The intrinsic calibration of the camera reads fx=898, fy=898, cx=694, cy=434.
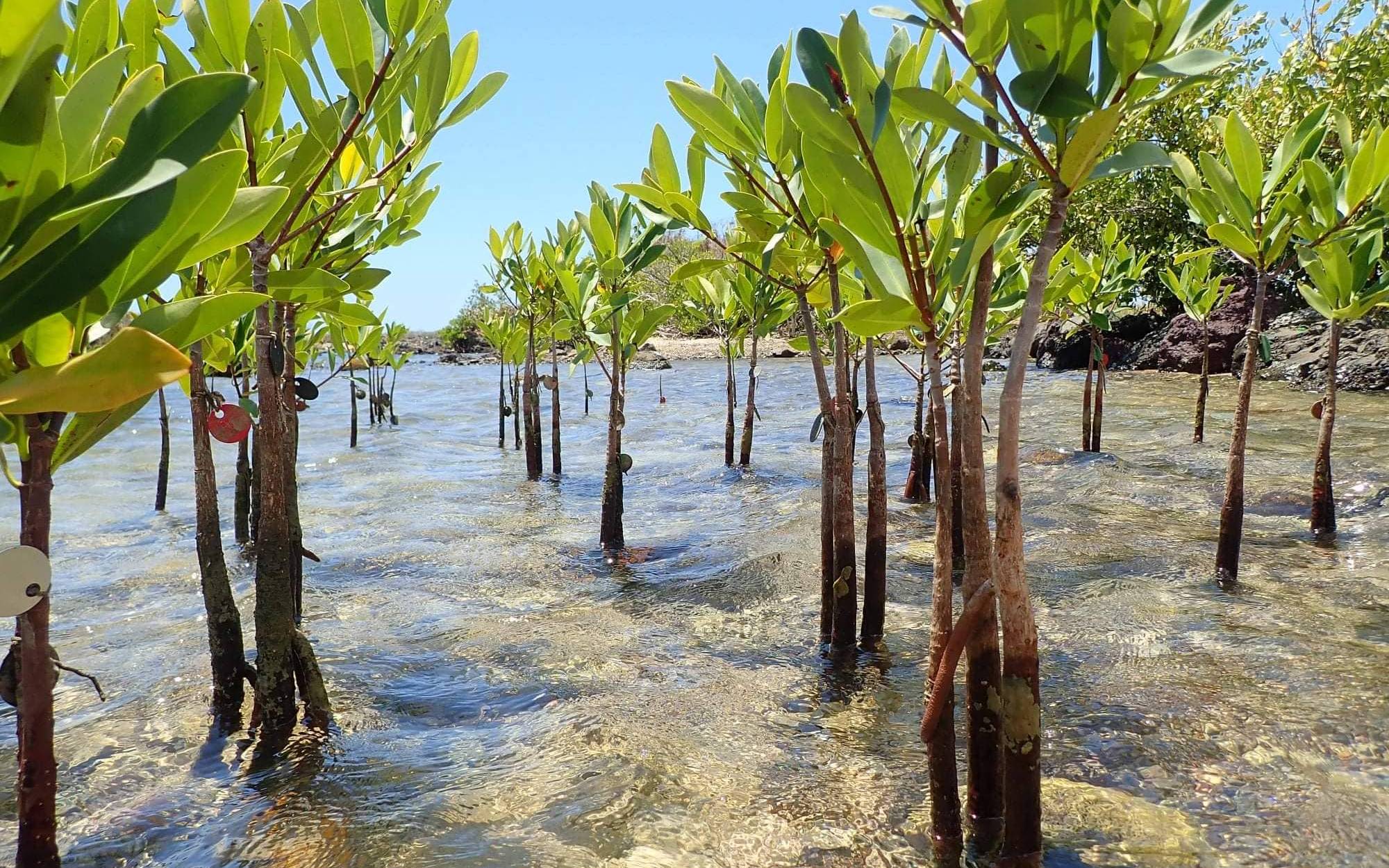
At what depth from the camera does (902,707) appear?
3070mm

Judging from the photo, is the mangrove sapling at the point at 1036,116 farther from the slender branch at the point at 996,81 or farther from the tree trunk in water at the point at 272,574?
the tree trunk in water at the point at 272,574

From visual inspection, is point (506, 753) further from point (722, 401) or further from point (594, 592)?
point (722, 401)

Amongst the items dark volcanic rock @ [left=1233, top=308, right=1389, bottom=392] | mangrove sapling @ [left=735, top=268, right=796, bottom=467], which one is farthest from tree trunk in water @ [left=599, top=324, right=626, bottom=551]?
dark volcanic rock @ [left=1233, top=308, right=1389, bottom=392]

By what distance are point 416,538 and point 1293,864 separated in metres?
5.34

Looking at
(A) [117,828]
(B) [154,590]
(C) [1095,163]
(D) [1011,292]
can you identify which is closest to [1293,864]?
(C) [1095,163]

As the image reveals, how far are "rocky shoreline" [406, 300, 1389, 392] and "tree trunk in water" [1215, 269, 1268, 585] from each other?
14.9 ft

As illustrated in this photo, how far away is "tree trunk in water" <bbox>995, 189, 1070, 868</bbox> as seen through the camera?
5.97 feet

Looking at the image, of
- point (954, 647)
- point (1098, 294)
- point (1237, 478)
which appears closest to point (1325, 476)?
point (1237, 478)

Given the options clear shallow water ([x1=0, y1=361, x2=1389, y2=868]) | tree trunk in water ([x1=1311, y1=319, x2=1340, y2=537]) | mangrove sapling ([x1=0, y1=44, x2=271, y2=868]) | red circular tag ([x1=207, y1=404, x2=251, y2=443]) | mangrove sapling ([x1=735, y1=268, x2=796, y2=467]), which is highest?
mangrove sapling ([x1=735, y1=268, x2=796, y2=467])

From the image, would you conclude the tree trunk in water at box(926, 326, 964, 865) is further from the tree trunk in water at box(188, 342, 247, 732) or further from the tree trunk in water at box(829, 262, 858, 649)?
the tree trunk in water at box(188, 342, 247, 732)

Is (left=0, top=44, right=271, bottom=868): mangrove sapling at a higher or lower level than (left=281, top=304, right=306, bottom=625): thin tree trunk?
higher

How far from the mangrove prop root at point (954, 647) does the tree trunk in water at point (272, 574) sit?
181cm

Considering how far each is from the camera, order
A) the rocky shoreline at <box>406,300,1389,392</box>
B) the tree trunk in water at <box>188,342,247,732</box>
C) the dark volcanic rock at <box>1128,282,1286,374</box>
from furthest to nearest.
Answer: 1. the dark volcanic rock at <box>1128,282,1286,374</box>
2. the rocky shoreline at <box>406,300,1389,392</box>
3. the tree trunk in water at <box>188,342,247,732</box>

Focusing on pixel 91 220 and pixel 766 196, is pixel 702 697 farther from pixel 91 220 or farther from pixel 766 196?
pixel 91 220
